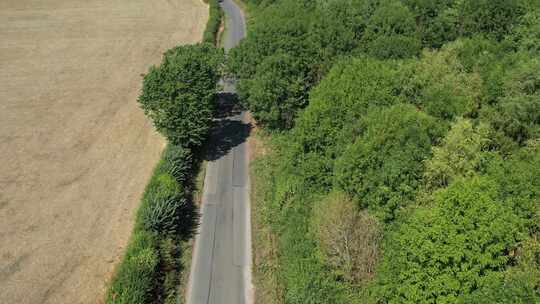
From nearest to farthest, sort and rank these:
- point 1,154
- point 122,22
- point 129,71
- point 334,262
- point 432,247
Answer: point 432,247, point 334,262, point 1,154, point 129,71, point 122,22

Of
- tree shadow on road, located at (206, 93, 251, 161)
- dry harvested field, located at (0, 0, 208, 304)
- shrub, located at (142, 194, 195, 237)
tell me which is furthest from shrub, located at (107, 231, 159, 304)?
tree shadow on road, located at (206, 93, 251, 161)

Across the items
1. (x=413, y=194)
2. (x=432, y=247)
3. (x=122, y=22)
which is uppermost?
(x=432, y=247)

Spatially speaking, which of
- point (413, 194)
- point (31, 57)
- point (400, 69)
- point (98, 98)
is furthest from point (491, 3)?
point (31, 57)

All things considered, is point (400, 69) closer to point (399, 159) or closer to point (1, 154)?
point (399, 159)

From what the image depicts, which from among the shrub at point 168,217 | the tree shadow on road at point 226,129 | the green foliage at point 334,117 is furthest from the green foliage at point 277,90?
the shrub at point 168,217

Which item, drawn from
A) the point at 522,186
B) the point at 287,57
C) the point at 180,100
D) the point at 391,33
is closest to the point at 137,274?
the point at 180,100

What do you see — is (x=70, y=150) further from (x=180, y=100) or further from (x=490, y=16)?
(x=490, y=16)
